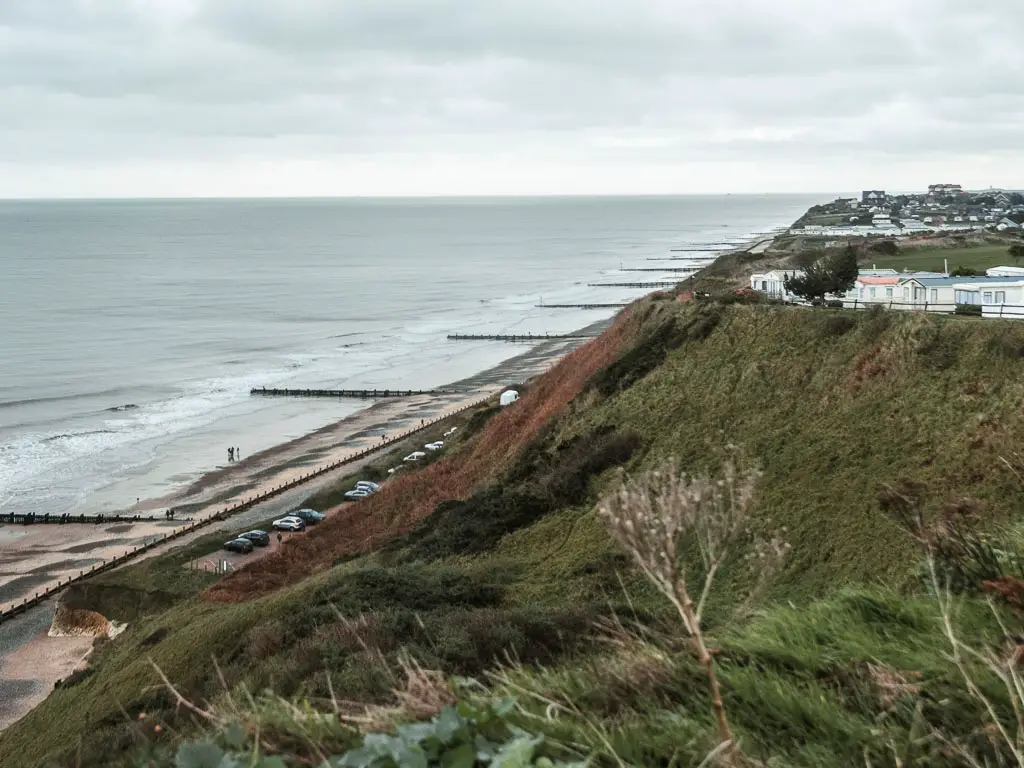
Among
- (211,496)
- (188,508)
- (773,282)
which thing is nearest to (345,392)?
(211,496)

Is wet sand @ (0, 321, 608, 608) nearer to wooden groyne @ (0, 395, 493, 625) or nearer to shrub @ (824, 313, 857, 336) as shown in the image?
wooden groyne @ (0, 395, 493, 625)

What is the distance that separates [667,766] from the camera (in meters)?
4.52

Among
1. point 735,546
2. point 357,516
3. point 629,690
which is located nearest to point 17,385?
point 357,516

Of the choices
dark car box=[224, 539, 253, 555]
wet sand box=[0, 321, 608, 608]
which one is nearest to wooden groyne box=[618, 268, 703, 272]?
wet sand box=[0, 321, 608, 608]

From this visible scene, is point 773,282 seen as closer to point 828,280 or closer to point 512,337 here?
point 828,280

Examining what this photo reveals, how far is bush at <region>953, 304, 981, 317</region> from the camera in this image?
Answer: 3058cm

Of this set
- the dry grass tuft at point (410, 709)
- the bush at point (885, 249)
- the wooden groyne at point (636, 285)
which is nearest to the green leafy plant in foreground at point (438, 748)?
the dry grass tuft at point (410, 709)

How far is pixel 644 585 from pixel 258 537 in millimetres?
21326

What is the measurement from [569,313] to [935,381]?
87.6 m

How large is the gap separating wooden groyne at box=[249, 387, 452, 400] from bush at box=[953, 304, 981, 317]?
137ft

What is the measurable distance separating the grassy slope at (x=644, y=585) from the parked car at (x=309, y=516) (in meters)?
5.81

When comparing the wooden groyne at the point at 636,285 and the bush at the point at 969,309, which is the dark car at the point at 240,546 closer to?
the bush at the point at 969,309

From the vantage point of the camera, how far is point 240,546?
1363 inches

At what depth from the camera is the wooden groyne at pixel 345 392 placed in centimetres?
6862
